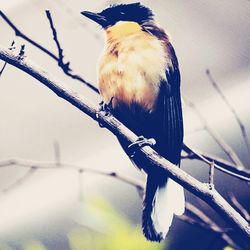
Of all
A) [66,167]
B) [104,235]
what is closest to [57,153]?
[66,167]

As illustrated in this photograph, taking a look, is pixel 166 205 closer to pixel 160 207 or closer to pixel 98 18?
pixel 160 207

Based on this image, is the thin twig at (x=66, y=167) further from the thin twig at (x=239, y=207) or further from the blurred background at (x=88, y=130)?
the thin twig at (x=239, y=207)

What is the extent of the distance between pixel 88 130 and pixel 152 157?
0.32 meters

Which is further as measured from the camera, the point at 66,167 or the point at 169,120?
the point at 66,167

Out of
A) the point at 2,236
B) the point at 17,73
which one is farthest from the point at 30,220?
the point at 17,73

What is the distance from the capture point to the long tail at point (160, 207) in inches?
32.5

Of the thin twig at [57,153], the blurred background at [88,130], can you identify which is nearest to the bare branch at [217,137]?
the blurred background at [88,130]

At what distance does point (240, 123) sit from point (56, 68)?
1.33 feet

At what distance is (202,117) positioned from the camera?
0.94 metres

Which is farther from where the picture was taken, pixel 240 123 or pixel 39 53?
pixel 39 53

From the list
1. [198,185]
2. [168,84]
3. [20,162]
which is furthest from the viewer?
[20,162]

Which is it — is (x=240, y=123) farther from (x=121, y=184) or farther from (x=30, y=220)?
(x=30, y=220)

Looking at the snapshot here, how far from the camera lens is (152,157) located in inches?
28.2

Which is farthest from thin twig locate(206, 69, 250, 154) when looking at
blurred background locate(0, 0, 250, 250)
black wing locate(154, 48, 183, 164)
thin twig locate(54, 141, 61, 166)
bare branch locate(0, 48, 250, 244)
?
thin twig locate(54, 141, 61, 166)
